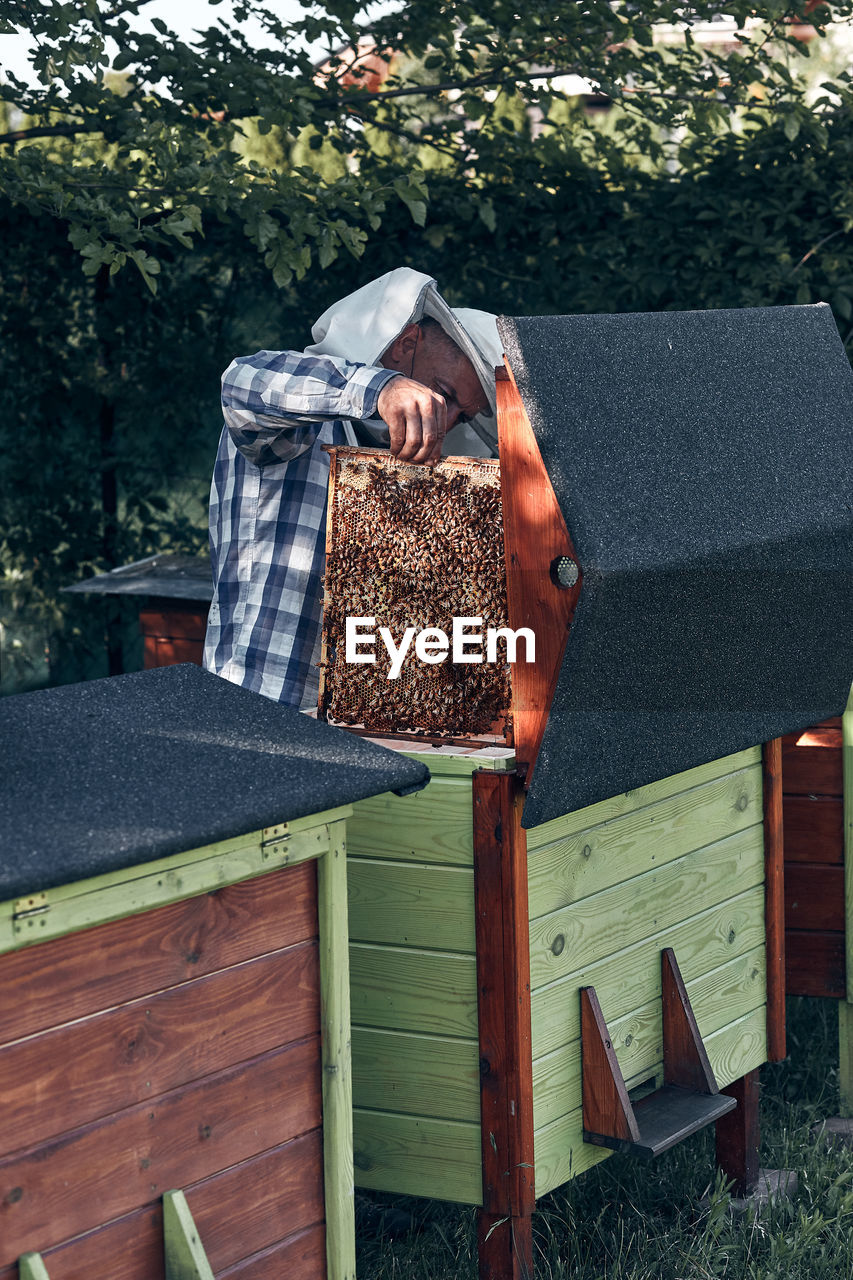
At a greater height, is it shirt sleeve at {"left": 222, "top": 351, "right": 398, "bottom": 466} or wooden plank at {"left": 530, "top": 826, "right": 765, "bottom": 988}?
shirt sleeve at {"left": 222, "top": 351, "right": 398, "bottom": 466}

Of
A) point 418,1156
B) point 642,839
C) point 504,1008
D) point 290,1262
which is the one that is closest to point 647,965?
point 642,839

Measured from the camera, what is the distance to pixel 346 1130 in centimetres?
236

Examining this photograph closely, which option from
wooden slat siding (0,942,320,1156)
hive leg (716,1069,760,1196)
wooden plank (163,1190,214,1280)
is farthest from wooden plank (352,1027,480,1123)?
hive leg (716,1069,760,1196)

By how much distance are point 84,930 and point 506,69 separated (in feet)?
15.0

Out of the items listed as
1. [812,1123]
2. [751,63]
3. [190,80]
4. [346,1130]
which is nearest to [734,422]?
[346,1130]

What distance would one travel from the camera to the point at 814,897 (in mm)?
3924

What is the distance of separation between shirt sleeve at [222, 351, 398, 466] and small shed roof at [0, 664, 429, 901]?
1.93 feet

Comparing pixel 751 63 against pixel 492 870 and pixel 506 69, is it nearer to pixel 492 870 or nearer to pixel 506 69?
pixel 506 69

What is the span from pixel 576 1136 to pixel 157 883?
48.1 inches

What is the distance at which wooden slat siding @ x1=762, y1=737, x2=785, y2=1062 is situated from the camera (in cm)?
344

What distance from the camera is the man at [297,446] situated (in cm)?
291

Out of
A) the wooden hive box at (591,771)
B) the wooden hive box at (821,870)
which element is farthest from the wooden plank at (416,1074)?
the wooden hive box at (821,870)

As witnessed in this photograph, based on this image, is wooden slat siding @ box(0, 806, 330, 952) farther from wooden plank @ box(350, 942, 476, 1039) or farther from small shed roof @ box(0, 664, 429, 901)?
wooden plank @ box(350, 942, 476, 1039)

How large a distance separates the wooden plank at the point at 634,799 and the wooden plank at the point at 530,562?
0.20 meters
